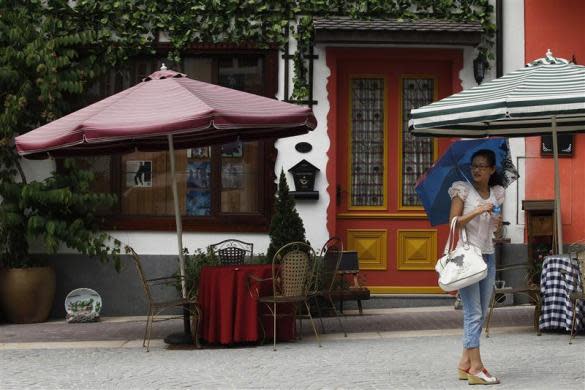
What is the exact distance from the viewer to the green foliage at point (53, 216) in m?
11.9

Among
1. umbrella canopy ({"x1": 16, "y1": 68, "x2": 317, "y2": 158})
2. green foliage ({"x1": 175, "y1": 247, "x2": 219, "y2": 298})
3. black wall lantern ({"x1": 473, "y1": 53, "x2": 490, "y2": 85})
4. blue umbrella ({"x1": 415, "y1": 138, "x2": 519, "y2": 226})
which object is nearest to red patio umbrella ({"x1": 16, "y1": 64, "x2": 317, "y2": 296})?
umbrella canopy ({"x1": 16, "y1": 68, "x2": 317, "y2": 158})

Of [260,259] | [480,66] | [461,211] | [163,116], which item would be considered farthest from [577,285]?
[163,116]

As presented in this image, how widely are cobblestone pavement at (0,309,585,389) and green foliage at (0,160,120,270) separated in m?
1.97

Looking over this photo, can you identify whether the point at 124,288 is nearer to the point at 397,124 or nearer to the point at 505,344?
the point at 397,124

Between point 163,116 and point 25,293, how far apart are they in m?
4.16

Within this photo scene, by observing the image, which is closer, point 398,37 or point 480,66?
point 398,37

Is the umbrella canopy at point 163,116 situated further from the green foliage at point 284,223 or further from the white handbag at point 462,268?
the white handbag at point 462,268

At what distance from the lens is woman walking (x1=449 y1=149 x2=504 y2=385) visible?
24.1ft

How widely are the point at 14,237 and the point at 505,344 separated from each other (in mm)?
6272

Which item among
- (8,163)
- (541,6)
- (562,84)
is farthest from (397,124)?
(8,163)

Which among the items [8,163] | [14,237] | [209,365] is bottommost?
[209,365]

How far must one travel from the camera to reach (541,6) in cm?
1275

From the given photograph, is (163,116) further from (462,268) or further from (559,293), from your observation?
(559,293)

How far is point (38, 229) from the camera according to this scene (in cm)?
1198
